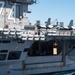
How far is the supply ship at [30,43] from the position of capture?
24194 millimetres

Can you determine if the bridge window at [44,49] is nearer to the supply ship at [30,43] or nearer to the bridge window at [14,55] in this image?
the supply ship at [30,43]

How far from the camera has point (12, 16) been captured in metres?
25.4

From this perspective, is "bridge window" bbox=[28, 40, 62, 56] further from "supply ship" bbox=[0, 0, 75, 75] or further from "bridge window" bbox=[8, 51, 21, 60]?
"bridge window" bbox=[8, 51, 21, 60]

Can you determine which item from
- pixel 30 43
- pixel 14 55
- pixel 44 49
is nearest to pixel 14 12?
pixel 30 43

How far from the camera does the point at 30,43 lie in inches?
1005

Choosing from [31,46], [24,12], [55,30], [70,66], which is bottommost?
[70,66]

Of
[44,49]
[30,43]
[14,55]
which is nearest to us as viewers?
[14,55]

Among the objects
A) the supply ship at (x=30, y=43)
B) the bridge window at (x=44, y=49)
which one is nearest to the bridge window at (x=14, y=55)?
the supply ship at (x=30, y=43)

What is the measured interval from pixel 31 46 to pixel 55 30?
9.79ft

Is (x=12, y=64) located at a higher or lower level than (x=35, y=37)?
lower

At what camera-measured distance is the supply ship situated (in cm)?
2419

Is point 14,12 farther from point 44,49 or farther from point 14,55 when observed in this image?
point 44,49

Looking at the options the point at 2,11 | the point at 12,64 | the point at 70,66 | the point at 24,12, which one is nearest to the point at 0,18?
the point at 2,11

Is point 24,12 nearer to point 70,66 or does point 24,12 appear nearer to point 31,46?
point 31,46
